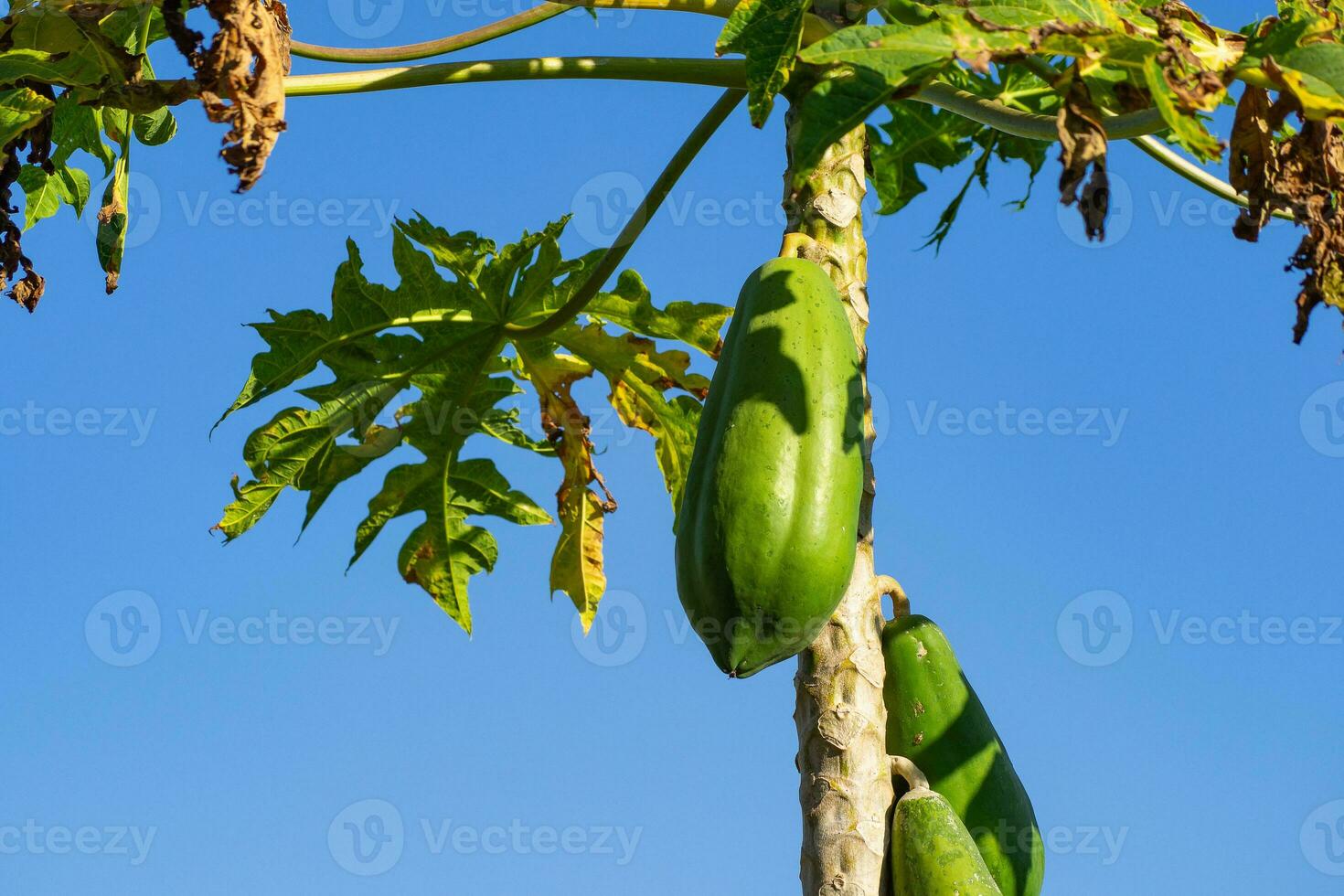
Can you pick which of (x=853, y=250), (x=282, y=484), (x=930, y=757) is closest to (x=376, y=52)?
(x=282, y=484)

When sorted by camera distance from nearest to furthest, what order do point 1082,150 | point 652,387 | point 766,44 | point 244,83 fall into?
point 1082,150 < point 766,44 < point 244,83 < point 652,387

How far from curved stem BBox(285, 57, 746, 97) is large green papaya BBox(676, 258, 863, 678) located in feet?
2.89

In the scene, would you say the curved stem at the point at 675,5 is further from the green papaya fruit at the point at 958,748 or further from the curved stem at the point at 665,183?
the green papaya fruit at the point at 958,748

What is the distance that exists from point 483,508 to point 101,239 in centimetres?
110

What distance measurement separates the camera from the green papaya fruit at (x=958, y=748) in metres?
2.36

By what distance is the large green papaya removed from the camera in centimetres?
194

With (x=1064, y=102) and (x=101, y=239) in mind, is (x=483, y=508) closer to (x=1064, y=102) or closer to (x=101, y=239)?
(x=101, y=239)

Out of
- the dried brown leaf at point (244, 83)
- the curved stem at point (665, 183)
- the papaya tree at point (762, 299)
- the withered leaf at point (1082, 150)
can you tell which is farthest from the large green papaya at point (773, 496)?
the dried brown leaf at point (244, 83)

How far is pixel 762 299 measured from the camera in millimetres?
2164

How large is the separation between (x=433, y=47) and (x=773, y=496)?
5.28 ft

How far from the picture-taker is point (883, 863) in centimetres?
221

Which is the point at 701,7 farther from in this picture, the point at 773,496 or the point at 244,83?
the point at 773,496

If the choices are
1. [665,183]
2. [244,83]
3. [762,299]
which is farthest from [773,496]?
[244,83]

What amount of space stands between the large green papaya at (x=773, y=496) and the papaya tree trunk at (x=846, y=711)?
22cm
